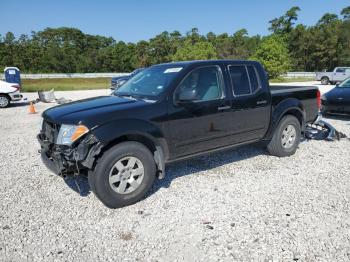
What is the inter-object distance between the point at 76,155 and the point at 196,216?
64.3 inches

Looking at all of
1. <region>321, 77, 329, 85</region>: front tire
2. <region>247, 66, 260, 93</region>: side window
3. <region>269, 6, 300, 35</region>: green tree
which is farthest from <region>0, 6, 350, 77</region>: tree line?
<region>247, 66, 260, 93</region>: side window

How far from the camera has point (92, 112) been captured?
394 cm

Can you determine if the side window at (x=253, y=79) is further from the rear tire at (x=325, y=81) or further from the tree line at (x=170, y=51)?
the tree line at (x=170, y=51)

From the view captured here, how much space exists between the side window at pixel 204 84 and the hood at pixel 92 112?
29.0 inches

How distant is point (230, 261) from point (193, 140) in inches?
78.1

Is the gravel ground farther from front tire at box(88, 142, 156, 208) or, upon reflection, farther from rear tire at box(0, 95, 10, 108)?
rear tire at box(0, 95, 10, 108)

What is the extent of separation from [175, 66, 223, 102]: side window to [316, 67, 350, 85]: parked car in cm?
2909

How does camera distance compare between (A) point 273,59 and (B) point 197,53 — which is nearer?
(A) point 273,59

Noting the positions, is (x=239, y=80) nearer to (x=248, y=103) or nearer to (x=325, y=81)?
(x=248, y=103)

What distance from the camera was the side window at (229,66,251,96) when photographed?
16.5ft

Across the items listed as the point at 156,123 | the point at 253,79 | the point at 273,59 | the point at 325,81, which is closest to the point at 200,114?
the point at 156,123

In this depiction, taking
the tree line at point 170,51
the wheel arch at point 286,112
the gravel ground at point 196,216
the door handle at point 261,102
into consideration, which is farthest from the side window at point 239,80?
the tree line at point 170,51

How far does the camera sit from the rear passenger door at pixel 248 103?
502cm

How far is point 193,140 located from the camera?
4566 mm
